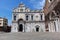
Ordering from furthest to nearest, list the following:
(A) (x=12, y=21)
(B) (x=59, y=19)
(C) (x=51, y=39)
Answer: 1. (A) (x=12, y=21)
2. (B) (x=59, y=19)
3. (C) (x=51, y=39)

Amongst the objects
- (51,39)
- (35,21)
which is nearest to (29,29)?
(35,21)

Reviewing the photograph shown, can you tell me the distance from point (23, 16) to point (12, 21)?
3.81m

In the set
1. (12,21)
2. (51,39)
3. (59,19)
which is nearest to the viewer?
(51,39)

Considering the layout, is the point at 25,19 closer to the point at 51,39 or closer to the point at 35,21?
the point at 35,21

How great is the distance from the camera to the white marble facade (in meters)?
54.1

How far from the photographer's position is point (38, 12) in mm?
54781

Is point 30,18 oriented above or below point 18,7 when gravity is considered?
below

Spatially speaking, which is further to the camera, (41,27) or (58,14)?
(41,27)

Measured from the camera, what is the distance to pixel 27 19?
54.9 m

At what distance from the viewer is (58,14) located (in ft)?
89.2

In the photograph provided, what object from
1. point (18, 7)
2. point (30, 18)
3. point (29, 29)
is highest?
point (18, 7)

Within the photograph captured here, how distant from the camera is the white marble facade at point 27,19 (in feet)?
177

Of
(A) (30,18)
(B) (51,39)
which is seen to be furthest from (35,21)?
(B) (51,39)

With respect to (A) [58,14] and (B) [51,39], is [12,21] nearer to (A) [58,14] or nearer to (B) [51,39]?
(A) [58,14]
